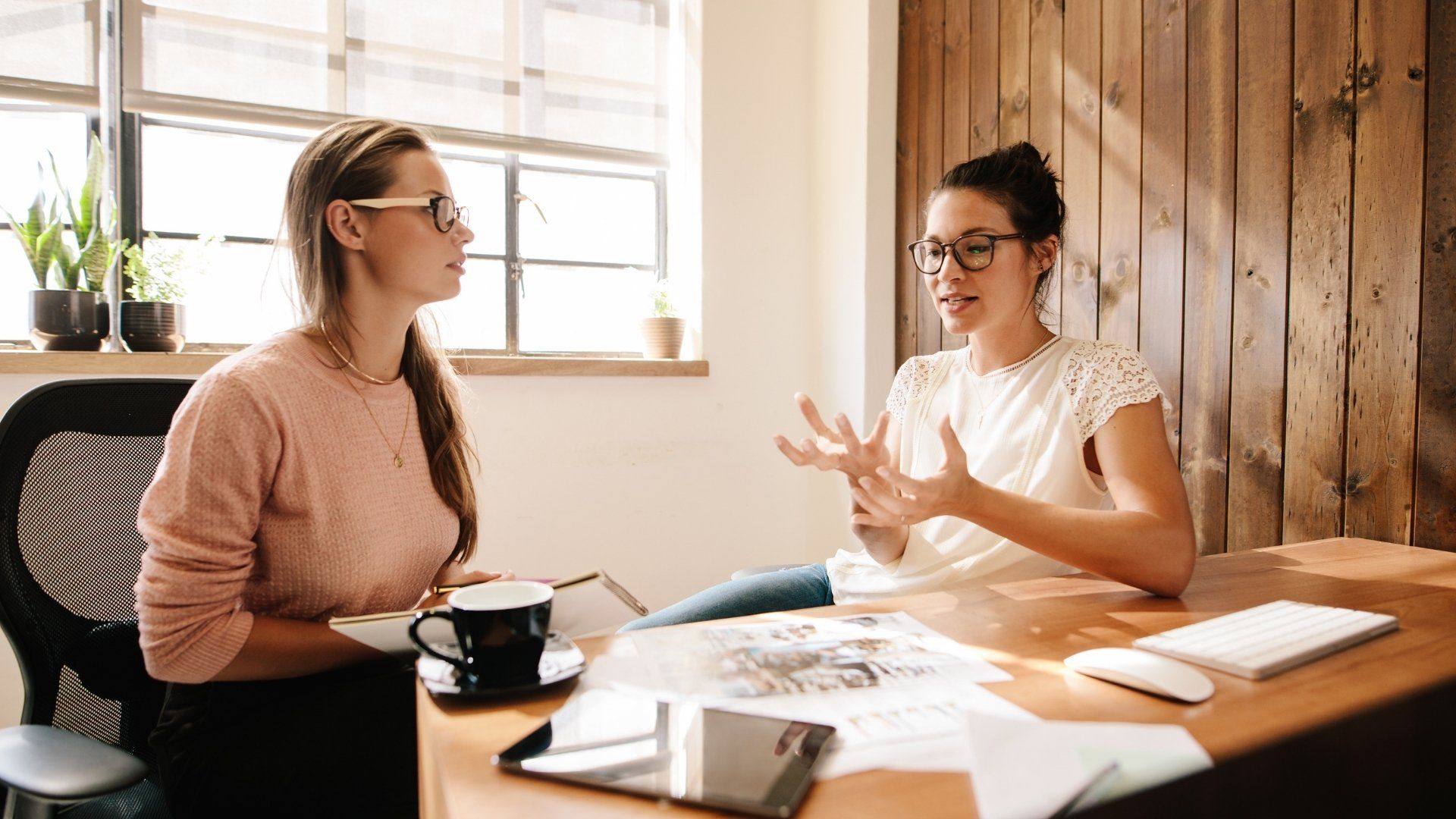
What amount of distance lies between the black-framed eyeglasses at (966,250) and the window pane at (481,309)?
1741 millimetres

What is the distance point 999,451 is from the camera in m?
1.40

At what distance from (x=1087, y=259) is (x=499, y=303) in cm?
184

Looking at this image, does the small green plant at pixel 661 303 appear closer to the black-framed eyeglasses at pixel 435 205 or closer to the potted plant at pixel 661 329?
the potted plant at pixel 661 329

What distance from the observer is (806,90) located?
119 inches

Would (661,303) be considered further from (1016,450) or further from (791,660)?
(791,660)

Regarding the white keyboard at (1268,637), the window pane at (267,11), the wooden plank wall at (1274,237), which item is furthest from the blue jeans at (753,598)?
the window pane at (267,11)

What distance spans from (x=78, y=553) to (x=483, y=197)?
192 centimetres

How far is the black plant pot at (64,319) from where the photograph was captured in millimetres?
2084

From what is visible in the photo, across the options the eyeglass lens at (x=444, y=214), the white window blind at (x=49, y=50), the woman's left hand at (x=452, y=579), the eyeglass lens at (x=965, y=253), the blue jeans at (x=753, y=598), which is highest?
the white window blind at (x=49, y=50)

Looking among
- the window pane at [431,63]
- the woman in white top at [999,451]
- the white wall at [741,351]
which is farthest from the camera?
the white wall at [741,351]

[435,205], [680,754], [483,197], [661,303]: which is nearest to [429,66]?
[483,197]

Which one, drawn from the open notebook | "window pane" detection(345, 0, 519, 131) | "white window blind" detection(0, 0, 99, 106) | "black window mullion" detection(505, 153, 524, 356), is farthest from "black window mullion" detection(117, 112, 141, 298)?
the open notebook

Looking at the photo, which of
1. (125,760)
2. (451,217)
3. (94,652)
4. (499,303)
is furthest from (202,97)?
(125,760)

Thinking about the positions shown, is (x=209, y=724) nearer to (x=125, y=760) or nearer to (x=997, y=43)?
(x=125, y=760)
